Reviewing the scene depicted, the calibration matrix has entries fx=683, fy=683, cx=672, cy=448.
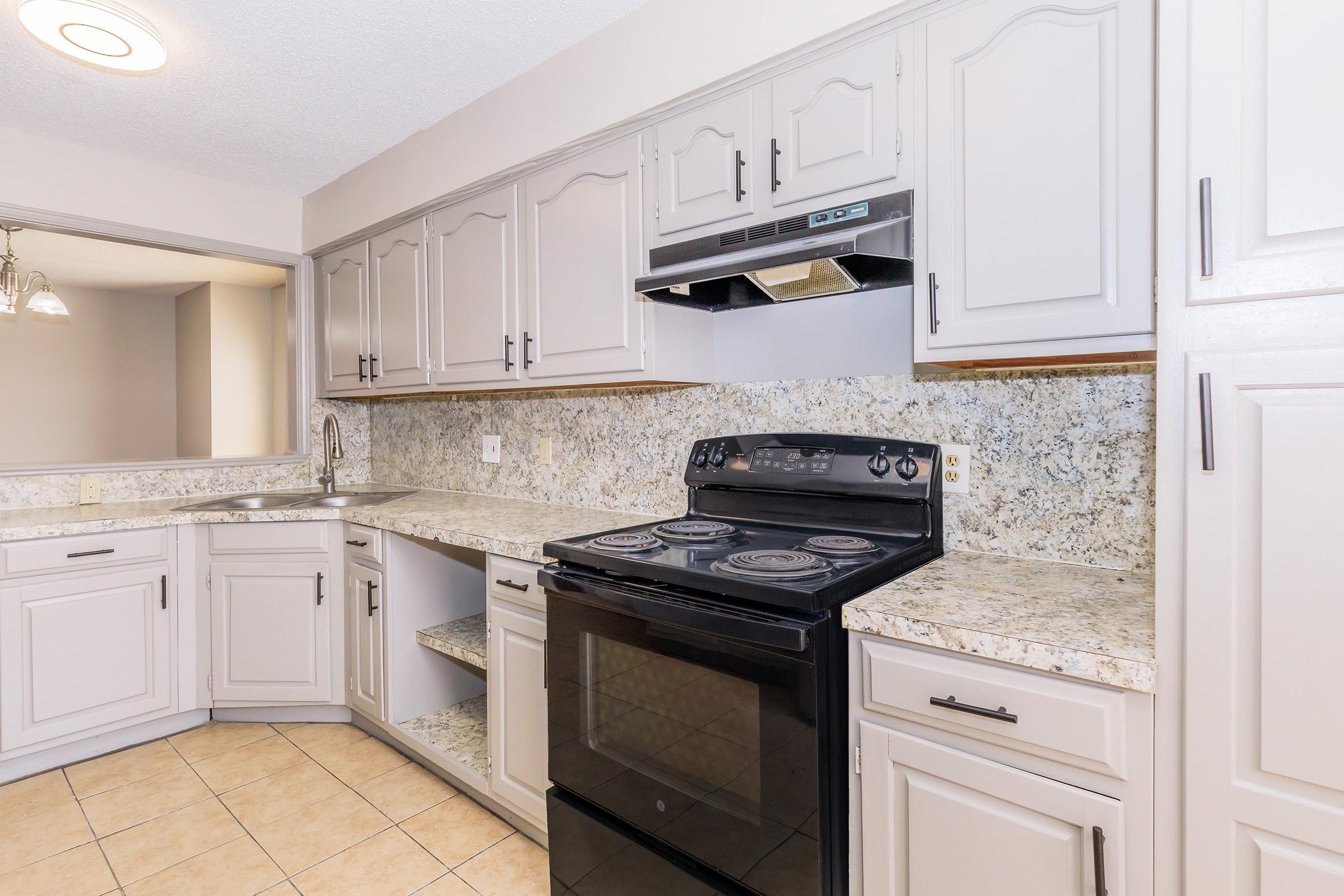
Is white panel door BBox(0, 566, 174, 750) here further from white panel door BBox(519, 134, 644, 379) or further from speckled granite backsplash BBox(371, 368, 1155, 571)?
white panel door BBox(519, 134, 644, 379)

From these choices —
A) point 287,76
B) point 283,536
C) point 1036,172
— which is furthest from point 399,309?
point 1036,172

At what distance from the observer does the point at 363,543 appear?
2.54 metres

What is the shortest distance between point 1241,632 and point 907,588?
0.51 meters

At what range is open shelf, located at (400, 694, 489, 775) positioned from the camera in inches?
87.3

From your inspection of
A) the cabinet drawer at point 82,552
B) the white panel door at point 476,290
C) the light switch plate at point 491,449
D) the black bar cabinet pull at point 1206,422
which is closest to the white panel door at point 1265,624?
the black bar cabinet pull at point 1206,422

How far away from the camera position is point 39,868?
188 cm

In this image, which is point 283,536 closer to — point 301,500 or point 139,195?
point 301,500

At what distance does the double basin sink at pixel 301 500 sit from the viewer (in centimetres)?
291

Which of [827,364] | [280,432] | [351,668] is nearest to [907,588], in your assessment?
[827,364]

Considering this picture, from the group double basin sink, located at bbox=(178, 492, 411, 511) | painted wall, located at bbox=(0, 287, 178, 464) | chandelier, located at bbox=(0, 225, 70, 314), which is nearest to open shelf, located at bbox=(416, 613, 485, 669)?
double basin sink, located at bbox=(178, 492, 411, 511)

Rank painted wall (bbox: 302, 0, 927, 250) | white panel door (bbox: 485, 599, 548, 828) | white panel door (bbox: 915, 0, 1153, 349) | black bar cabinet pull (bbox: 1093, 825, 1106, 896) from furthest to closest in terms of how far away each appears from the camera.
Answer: white panel door (bbox: 485, 599, 548, 828), painted wall (bbox: 302, 0, 927, 250), white panel door (bbox: 915, 0, 1153, 349), black bar cabinet pull (bbox: 1093, 825, 1106, 896)

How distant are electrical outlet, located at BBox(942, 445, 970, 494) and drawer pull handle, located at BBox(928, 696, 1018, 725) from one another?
671 millimetres

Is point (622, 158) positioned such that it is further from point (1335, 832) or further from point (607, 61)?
point (1335, 832)

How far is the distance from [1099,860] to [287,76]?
9.52 ft
